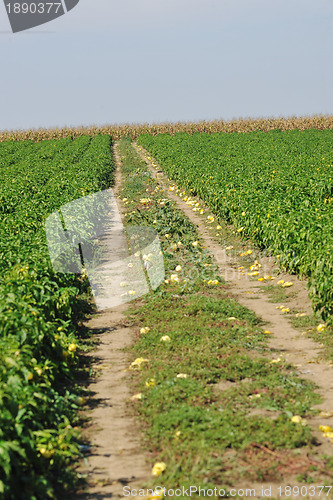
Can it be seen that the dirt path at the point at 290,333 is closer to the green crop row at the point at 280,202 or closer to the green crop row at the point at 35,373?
the green crop row at the point at 280,202

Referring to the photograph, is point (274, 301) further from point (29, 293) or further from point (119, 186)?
point (119, 186)

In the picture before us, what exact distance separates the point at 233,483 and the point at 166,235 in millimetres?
9031

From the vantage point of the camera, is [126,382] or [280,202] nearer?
[126,382]

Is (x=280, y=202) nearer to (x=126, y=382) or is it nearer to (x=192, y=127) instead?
(x=126, y=382)

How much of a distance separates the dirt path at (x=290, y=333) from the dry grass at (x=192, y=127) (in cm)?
4983

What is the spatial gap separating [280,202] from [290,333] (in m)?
4.72

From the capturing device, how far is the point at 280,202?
456 inches

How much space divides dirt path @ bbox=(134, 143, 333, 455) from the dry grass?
4983cm

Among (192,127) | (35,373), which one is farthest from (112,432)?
(192,127)

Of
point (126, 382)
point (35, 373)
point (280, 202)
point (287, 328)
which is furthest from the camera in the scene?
point (280, 202)

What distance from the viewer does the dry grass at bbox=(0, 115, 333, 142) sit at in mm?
60219

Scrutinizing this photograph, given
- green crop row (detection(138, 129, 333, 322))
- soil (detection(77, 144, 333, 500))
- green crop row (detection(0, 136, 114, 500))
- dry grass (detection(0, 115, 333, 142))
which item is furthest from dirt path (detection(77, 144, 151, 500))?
dry grass (detection(0, 115, 333, 142))

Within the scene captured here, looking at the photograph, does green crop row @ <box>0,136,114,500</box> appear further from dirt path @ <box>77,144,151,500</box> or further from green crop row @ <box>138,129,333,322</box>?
green crop row @ <box>138,129,333,322</box>

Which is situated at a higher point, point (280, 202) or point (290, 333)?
point (280, 202)
